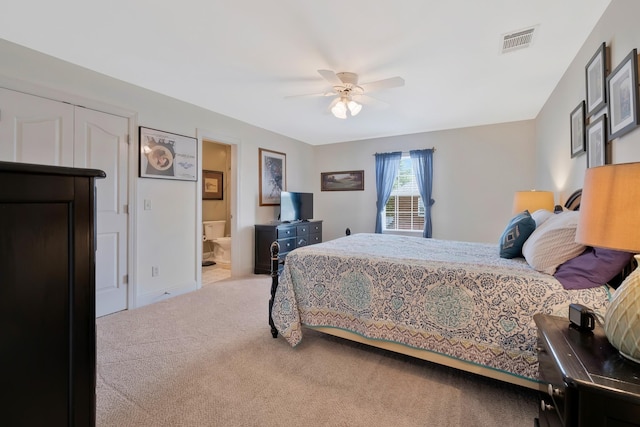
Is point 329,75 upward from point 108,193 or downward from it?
upward

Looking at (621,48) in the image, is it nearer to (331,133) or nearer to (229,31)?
(229,31)

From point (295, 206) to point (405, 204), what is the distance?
6.69ft

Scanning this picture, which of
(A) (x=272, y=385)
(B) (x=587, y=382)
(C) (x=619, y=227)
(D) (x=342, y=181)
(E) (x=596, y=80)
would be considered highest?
(E) (x=596, y=80)

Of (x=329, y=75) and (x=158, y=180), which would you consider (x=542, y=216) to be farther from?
(x=158, y=180)

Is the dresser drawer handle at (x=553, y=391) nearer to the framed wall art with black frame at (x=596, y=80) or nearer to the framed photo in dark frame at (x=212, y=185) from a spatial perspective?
the framed wall art with black frame at (x=596, y=80)

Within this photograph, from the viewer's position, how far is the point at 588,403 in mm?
757

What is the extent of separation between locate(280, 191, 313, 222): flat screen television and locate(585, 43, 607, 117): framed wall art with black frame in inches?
149

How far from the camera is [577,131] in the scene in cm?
237

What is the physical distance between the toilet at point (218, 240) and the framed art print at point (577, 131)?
502 centimetres

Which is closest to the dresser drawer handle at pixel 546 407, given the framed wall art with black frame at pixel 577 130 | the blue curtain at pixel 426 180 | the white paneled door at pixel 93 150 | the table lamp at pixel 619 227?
the table lamp at pixel 619 227

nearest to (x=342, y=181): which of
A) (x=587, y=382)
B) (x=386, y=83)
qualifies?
(x=386, y=83)

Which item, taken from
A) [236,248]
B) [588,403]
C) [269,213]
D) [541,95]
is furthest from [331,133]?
[588,403]

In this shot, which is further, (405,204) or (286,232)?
(405,204)

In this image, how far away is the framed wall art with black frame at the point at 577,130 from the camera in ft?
7.42
